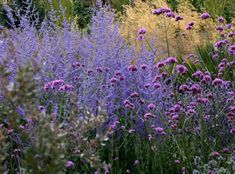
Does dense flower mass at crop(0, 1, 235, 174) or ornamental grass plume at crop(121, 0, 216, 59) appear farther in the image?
ornamental grass plume at crop(121, 0, 216, 59)

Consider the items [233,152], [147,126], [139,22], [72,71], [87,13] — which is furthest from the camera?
[87,13]

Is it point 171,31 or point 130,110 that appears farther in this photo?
point 171,31

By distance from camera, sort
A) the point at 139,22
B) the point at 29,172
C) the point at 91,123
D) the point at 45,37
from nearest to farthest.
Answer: the point at 29,172 < the point at 91,123 < the point at 45,37 < the point at 139,22

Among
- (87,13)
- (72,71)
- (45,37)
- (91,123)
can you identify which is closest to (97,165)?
(91,123)

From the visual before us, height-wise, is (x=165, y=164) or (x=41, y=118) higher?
(x=41, y=118)

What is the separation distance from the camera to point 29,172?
152cm

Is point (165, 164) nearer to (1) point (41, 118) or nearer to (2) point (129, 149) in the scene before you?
(2) point (129, 149)

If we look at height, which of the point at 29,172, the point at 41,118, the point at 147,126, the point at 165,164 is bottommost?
the point at 165,164

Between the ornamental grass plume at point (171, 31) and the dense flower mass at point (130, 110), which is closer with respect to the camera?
the dense flower mass at point (130, 110)

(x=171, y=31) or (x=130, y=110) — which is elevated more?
(x=171, y=31)

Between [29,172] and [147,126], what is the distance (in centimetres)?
212

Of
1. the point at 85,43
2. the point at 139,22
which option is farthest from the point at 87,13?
the point at 85,43

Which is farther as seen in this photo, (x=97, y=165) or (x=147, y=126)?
(x=147, y=126)

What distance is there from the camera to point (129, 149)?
3.74 m
